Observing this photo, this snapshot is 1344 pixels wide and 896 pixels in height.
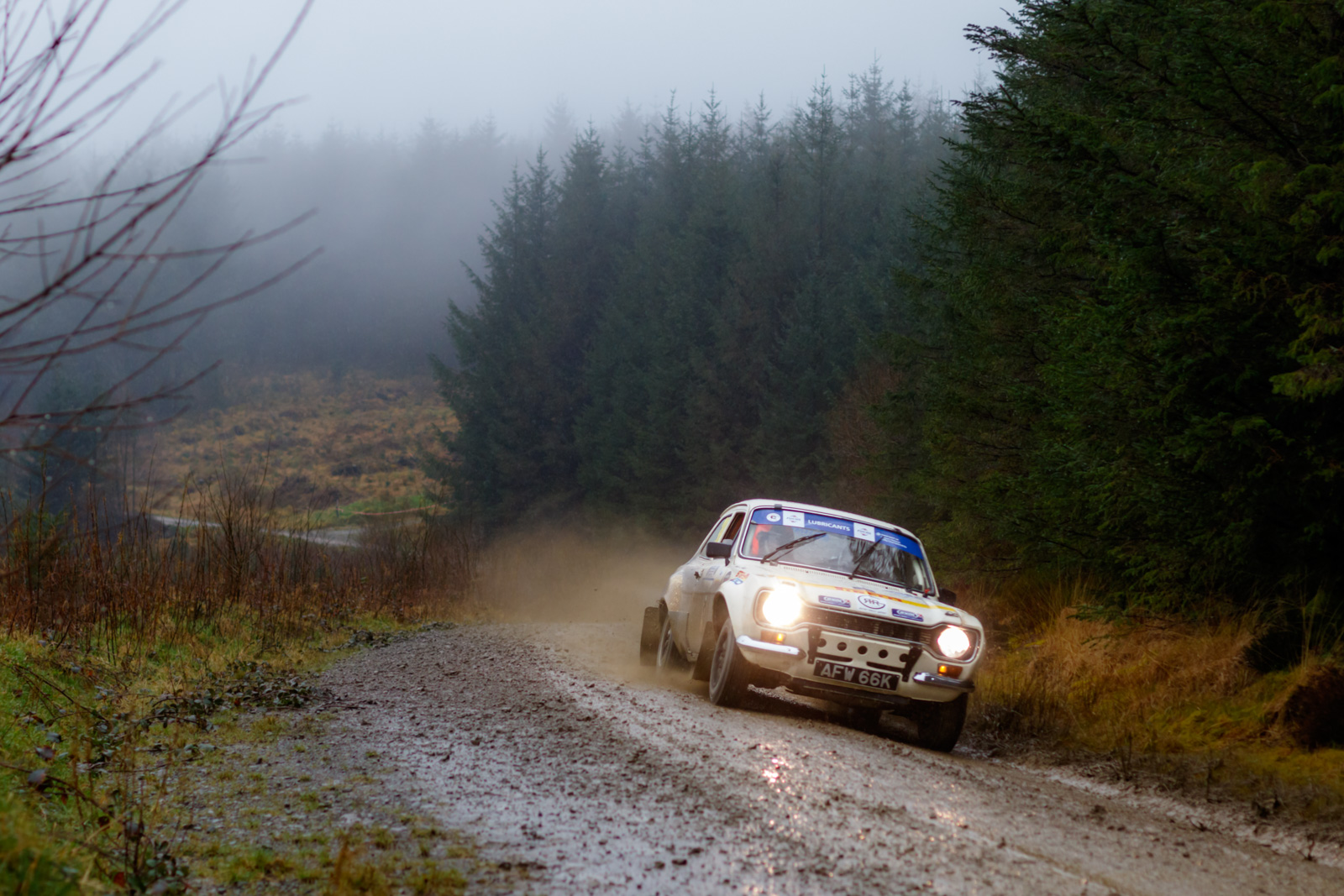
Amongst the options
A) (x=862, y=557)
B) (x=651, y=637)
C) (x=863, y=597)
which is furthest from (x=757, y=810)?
(x=651, y=637)

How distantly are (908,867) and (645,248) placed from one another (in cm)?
5267

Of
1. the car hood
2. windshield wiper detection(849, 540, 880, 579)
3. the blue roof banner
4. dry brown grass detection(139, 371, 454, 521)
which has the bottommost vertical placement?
dry brown grass detection(139, 371, 454, 521)

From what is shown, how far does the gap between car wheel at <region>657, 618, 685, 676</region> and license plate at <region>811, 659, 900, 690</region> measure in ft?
9.29

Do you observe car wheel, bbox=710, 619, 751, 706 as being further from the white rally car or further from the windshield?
the windshield

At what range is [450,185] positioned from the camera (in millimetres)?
117312

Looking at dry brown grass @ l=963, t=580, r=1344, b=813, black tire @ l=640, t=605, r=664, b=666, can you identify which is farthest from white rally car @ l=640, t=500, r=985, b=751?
black tire @ l=640, t=605, r=664, b=666

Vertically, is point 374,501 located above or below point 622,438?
below

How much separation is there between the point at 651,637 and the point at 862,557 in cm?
342

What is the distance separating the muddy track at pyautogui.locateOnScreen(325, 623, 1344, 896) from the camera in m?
4.39

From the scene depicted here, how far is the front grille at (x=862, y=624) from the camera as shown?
26.5 feet

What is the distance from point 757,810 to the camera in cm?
525

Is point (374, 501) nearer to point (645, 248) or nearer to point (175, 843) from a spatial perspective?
point (645, 248)

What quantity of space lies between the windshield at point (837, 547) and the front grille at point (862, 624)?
107cm

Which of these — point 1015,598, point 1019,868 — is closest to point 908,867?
point 1019,868
